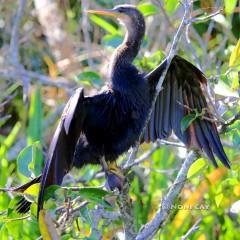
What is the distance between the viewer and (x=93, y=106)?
134 inches

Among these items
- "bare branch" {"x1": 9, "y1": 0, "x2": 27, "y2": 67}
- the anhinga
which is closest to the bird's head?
the anhinga

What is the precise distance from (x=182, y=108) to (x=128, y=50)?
426 millimetres

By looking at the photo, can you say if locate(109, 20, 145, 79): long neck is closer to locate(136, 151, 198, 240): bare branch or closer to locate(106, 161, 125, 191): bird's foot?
locate(106, 161, 125, 191): bird's foot

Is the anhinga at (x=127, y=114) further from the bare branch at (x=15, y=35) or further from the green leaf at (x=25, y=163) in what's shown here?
the bare branch at (x=15, y=35)

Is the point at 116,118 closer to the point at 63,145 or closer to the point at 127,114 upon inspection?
the point at 127,114

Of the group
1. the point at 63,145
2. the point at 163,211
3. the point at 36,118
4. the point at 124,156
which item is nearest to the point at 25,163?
the point at 63,145

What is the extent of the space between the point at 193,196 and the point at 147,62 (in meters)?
0.71

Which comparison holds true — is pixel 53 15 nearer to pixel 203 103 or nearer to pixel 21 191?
pixel 203 103

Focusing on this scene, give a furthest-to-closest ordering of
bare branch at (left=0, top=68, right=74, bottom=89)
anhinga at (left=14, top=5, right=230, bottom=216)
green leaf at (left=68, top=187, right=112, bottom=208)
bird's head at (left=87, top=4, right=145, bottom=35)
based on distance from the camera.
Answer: bare branch at (left=0, top=68, right=74, bottom=89)
bird's head at (left=87, top=4, right=145, bottom=35)
anhinga at (left=14, top=5, right=230, bottom=216)
green leaf at (left=68, top=187, right=112, bottom=208)

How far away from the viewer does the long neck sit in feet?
11.6

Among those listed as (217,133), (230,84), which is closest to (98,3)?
(217,133)

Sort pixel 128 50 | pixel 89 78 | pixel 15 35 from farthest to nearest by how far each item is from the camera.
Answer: pixel 15 35 → pixel 89 78 → pixel 128 50

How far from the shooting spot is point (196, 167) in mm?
2957

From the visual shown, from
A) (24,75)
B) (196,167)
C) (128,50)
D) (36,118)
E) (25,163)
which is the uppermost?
(128,50)
